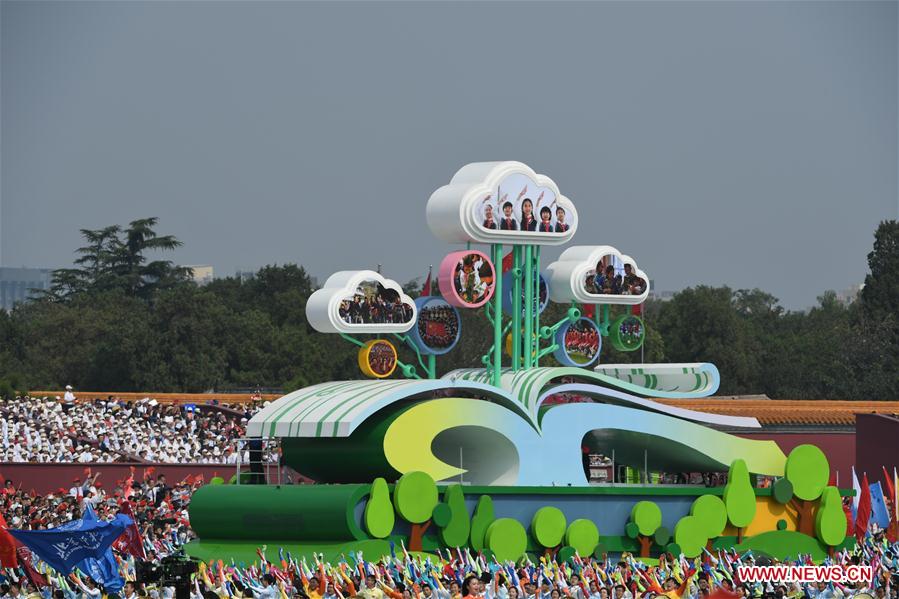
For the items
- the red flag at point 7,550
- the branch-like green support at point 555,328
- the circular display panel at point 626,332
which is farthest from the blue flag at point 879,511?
the red flag at point 7,550

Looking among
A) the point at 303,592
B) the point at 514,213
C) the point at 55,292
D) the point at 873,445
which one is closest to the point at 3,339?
the point at 55,292

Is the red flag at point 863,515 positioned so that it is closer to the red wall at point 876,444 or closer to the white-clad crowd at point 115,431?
the red wall at point 876,444

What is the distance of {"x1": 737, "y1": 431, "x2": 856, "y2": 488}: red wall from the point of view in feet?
176

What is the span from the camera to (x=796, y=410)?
5538cm

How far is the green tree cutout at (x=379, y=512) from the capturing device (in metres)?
33.6

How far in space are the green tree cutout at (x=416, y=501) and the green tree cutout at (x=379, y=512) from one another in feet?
0.66

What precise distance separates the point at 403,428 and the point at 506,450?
2.40 m

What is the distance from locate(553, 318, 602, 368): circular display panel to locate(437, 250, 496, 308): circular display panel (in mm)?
3036

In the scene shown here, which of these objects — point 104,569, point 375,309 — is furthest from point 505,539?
point 104,569

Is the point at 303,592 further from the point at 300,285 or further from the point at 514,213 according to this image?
the point at 300,285

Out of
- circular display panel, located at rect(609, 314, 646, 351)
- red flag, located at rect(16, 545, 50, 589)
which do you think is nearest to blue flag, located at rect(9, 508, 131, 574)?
red flag, located at rect(16, 545, 50, 589)

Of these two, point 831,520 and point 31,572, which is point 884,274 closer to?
point 831,520

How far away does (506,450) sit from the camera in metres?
35.9

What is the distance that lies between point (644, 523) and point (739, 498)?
2.11 metres
